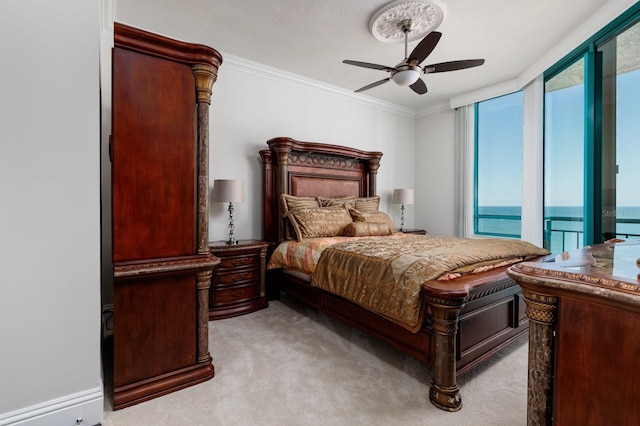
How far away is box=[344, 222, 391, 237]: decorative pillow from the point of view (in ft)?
11.4

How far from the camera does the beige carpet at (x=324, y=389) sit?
1.60 m

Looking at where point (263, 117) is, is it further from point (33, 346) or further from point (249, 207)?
point (33, 346)

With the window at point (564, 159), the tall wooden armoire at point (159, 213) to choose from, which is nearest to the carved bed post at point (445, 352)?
the tall wooden armoire at point (159, 213)

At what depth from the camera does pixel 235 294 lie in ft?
10.5

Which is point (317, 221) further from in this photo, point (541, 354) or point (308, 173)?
point (541, 354)

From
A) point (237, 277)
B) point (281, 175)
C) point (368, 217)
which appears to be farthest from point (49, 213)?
point (368, 217)

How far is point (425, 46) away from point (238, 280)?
2.87 m

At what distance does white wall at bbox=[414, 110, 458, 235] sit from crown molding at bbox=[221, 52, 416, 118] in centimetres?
59

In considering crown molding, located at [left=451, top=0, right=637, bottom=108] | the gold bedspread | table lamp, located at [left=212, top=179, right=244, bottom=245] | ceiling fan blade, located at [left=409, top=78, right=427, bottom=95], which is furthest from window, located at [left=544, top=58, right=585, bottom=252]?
table lamp, located at [left=212, top=179, right=244, bottom=245]

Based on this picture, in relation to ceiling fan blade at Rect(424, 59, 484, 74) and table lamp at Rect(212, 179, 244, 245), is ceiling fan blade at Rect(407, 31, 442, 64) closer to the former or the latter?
ceiling fan blade at Rect(424, 59, 484, 74)

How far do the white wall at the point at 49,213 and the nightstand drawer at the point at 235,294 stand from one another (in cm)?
151

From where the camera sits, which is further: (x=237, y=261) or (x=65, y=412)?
(x=237, y=261)

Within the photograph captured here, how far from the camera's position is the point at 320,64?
12.6 feet

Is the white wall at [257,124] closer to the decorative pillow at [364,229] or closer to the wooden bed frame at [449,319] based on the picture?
→ the wooden bed frame at [449,319]
